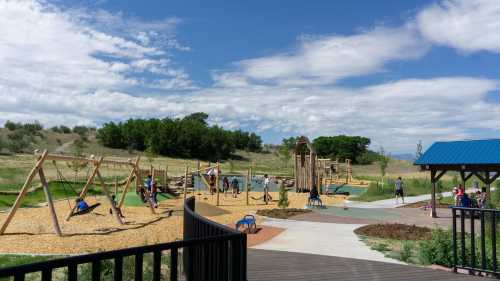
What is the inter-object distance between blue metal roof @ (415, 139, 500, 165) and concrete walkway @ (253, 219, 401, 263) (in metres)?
5.06

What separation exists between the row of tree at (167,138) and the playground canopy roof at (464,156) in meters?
66.4

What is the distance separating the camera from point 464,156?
17.5 meters

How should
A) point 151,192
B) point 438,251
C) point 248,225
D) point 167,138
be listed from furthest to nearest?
point 167,138 → point 151,192 → point 248,225 → point 438,251

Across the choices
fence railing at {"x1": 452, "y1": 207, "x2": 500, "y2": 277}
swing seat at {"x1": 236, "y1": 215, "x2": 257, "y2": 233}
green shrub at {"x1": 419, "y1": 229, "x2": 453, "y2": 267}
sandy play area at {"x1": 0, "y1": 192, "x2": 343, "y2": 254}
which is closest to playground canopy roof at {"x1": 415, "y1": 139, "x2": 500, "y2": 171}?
sandy play area at {"x1": 0, "y1": 192, "x2": 343, "y2": 254}

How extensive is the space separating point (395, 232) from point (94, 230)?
28.6 ft

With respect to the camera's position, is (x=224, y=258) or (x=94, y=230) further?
(x=94, y=230)

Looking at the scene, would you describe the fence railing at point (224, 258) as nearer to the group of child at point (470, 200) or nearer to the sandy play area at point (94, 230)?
the sandy play area at point (94, 230)

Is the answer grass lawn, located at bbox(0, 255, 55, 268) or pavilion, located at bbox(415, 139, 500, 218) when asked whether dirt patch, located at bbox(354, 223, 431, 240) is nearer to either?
pavilion, located at bbox(415, 139, 500, 218)

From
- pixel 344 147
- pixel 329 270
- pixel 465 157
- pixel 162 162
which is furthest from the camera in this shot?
pixel 344 147

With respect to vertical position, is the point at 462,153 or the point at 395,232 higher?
the point at 462,153

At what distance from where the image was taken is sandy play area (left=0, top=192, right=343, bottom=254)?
1215 cm

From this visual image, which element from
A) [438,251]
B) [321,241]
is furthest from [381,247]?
[438,251]

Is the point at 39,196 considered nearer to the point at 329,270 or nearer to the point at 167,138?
the point at 329,270

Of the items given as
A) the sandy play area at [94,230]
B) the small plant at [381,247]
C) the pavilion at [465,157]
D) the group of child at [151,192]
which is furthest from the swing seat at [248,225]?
the group of child at [151,192]
